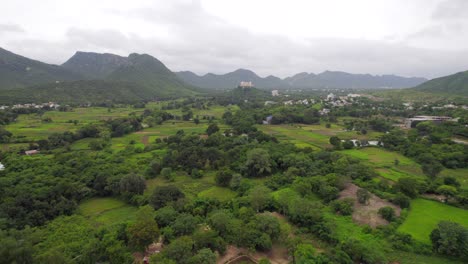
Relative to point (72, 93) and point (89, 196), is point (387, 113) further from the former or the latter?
point (72, 93)

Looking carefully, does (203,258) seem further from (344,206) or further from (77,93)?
(77,93)

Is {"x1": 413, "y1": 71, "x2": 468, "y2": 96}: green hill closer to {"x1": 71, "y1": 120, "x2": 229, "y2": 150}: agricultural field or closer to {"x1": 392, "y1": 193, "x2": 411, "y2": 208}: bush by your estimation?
{"x1": 71, "y1": 120, "x2": 229, "y2": 150}: agricultural field

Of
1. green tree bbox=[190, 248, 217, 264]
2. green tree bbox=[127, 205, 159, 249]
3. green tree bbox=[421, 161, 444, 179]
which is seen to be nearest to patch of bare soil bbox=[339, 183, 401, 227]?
green tree bbox=[421, 161, 444, 179]

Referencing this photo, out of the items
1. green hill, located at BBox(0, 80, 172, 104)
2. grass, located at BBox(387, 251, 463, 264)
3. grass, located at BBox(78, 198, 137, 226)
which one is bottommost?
grass, located at BBox(78, 198, 137, 226)

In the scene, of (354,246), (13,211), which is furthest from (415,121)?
(13,211)

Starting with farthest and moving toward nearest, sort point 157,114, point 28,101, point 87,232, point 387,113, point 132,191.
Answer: point 28,101
point 387,113
point 157,114
point 132,191
point 87,232

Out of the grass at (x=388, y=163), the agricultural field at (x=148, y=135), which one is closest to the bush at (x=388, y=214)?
the grass at (x=388, y=163)

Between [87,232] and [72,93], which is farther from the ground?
[72,93]
